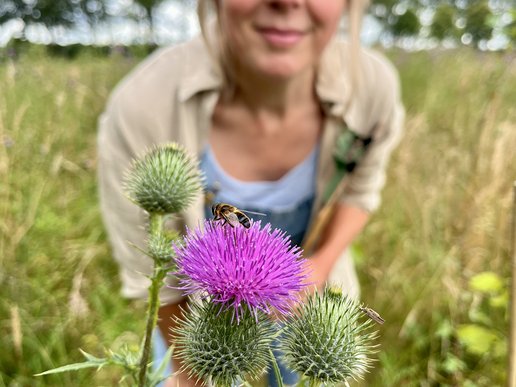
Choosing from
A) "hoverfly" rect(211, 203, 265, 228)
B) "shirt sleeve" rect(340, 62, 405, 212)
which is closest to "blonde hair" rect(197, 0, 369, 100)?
"shirt sleeve" rect(340, 62, 405, 212)

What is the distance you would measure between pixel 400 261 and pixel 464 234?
61cm

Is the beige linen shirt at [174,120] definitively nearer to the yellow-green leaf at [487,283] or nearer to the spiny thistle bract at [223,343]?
the yellow-green leaf at [487,283]

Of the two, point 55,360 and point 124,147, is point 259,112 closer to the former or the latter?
point 124,147

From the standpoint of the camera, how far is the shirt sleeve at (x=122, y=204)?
211 centimetres

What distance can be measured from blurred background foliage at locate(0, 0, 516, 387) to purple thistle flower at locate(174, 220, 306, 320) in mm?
1296

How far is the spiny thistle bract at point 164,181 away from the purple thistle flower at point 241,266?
0.22 m

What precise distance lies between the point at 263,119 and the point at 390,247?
1.40m

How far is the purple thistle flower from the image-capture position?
63 centimetres

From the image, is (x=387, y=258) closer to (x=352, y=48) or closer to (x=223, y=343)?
(x=352, y=48)

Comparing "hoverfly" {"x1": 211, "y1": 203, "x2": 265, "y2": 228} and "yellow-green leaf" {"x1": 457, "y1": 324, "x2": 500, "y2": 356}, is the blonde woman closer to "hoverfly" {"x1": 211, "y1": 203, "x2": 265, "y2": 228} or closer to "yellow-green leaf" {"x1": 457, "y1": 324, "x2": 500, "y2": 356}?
"yellow-green leaf" {"x1": 457, "y1": 324, "x2": 500, "y2": 356}

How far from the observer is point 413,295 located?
2826 mm

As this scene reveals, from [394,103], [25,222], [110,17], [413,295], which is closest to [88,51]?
[110,17]

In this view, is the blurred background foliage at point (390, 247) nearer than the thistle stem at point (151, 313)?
No

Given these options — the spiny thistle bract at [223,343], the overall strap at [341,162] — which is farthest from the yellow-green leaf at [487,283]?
A: the spiny thistle bract at [223,343]
